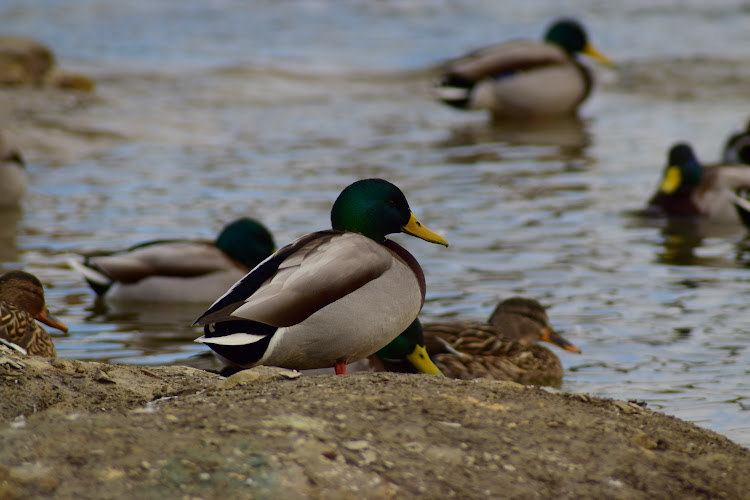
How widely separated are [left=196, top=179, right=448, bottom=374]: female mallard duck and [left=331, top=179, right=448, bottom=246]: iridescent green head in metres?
0.18

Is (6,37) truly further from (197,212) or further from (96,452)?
(96,452)

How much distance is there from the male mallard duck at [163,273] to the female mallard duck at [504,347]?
1.90 meters

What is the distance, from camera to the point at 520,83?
15.3 metres

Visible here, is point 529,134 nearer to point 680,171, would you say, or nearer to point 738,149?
point 738,149

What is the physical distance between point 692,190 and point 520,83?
5.94 meters

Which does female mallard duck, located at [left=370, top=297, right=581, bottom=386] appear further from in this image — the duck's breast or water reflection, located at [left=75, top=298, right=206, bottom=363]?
water reflection, located at [left=75, top=298, right=206, bottom=363]

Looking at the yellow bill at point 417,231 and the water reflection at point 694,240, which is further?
the water reflection at point 694,240

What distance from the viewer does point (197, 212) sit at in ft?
32.0

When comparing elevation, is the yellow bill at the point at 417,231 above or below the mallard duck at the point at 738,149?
above

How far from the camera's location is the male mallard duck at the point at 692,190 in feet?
31.4

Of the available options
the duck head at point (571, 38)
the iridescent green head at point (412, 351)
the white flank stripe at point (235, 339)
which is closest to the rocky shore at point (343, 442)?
the white flank stripe at point (235, 339)

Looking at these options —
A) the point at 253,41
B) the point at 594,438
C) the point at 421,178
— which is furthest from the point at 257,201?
the point at 253,41

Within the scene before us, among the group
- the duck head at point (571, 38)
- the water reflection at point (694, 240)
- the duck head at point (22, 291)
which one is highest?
the duck head at point (571, 38)

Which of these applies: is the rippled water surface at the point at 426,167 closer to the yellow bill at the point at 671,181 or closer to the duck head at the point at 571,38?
the yellow bill at the point at 671,181
